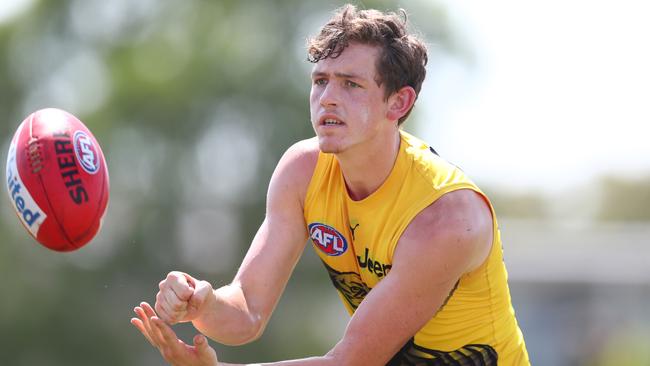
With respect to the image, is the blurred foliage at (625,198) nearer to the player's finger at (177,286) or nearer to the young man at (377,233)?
the young man at (377,233)

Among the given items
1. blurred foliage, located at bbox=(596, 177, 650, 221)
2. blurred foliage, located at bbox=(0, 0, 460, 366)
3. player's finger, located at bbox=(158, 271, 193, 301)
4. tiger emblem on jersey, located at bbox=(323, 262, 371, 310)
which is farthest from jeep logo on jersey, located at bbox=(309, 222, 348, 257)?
blurred foliage, located at bbox=(596, 177, 650, 221)

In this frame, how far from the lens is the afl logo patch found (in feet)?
22.5

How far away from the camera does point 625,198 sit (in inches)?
2857

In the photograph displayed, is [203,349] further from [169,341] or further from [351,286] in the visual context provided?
[351,286]

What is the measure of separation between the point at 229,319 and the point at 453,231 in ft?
4.50

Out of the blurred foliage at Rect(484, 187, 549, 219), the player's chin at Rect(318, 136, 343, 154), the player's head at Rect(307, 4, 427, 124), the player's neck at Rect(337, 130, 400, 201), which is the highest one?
the player's head at Rect(307, 4, 427, 124)

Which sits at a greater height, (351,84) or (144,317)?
(351,84)

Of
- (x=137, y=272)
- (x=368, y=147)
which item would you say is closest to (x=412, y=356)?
(x=368, y=147)

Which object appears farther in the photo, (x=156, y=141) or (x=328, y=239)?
(x=156, y=141)

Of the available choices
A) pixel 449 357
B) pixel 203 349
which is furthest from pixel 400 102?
pixel 203 349

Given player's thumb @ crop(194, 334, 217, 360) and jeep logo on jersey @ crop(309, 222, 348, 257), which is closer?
player's thumb @ crop(194, 334, 217, 360)

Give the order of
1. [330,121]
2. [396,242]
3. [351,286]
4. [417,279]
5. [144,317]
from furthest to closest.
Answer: [351,286] < [330,121] < [396,242] < [417,279] < [144,317]

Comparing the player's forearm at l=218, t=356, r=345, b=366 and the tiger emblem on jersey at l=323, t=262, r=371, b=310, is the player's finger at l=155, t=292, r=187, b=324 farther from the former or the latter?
the tiger emblem on jersey at l=323, t=262, r=371, b=310

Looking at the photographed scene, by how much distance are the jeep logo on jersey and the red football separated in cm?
125
